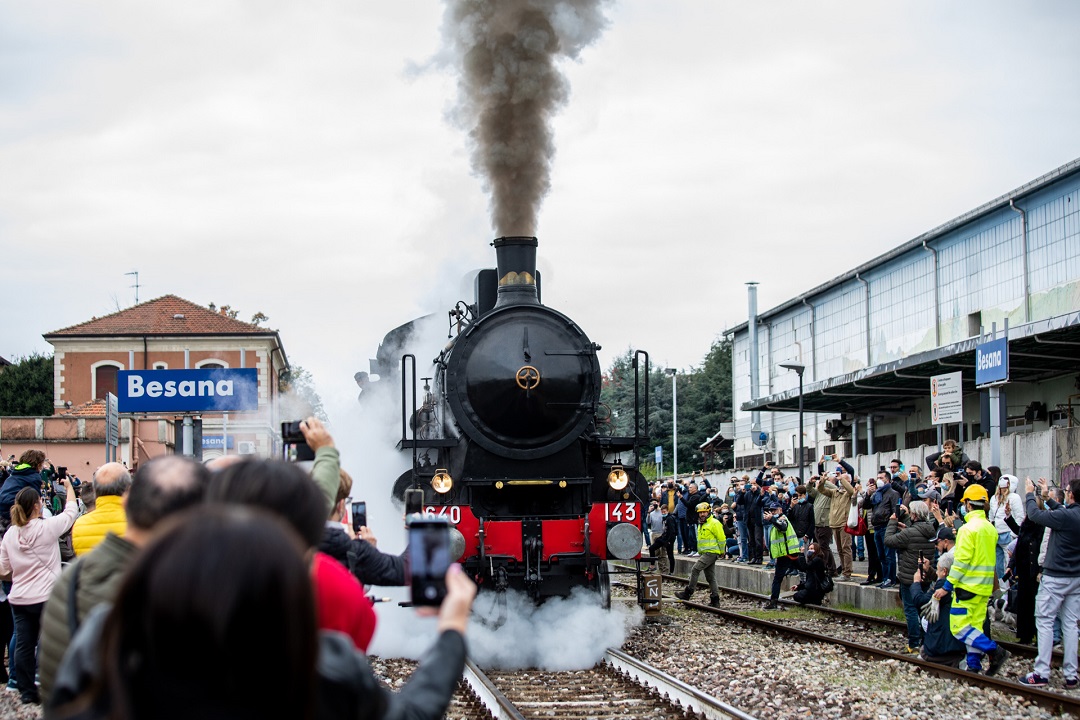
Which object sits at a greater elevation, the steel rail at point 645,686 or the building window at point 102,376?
the building window at point 102,376

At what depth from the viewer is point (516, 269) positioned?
11.4 m

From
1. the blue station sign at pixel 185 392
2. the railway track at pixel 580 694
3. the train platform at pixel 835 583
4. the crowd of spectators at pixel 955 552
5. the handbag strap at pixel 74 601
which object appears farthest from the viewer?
the train platform at pixel 835 583

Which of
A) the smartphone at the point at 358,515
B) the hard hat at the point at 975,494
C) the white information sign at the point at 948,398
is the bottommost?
the hard hat at the point at 975,494

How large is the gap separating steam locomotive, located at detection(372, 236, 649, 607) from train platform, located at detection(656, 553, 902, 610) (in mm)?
4299

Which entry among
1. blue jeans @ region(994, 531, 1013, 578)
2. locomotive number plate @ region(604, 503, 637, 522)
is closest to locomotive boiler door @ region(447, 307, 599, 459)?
locomotive number plate @ region(604, 503, 637, 522)

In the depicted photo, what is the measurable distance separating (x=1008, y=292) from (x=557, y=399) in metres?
19.5

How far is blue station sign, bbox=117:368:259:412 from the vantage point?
11.7 metres

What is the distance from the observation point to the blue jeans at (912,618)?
10195mm

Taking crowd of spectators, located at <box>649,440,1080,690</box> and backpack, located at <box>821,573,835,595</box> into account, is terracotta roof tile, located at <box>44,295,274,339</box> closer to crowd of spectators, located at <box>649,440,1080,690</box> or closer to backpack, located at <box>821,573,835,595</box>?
crowd of spectators, located at <box>649,440,1080,690</box>

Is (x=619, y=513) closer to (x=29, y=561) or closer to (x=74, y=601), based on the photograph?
(x=29, y=561)

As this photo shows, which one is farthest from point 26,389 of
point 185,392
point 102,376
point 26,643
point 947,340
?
point 26,643

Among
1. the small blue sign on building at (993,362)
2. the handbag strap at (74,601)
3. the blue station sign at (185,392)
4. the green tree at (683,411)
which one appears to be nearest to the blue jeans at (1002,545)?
the small blue sign on building at (993,362)

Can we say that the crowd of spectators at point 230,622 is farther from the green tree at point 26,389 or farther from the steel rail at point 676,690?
the green tree at point 26,389

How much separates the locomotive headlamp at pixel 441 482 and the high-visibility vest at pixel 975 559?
435 centimetres
